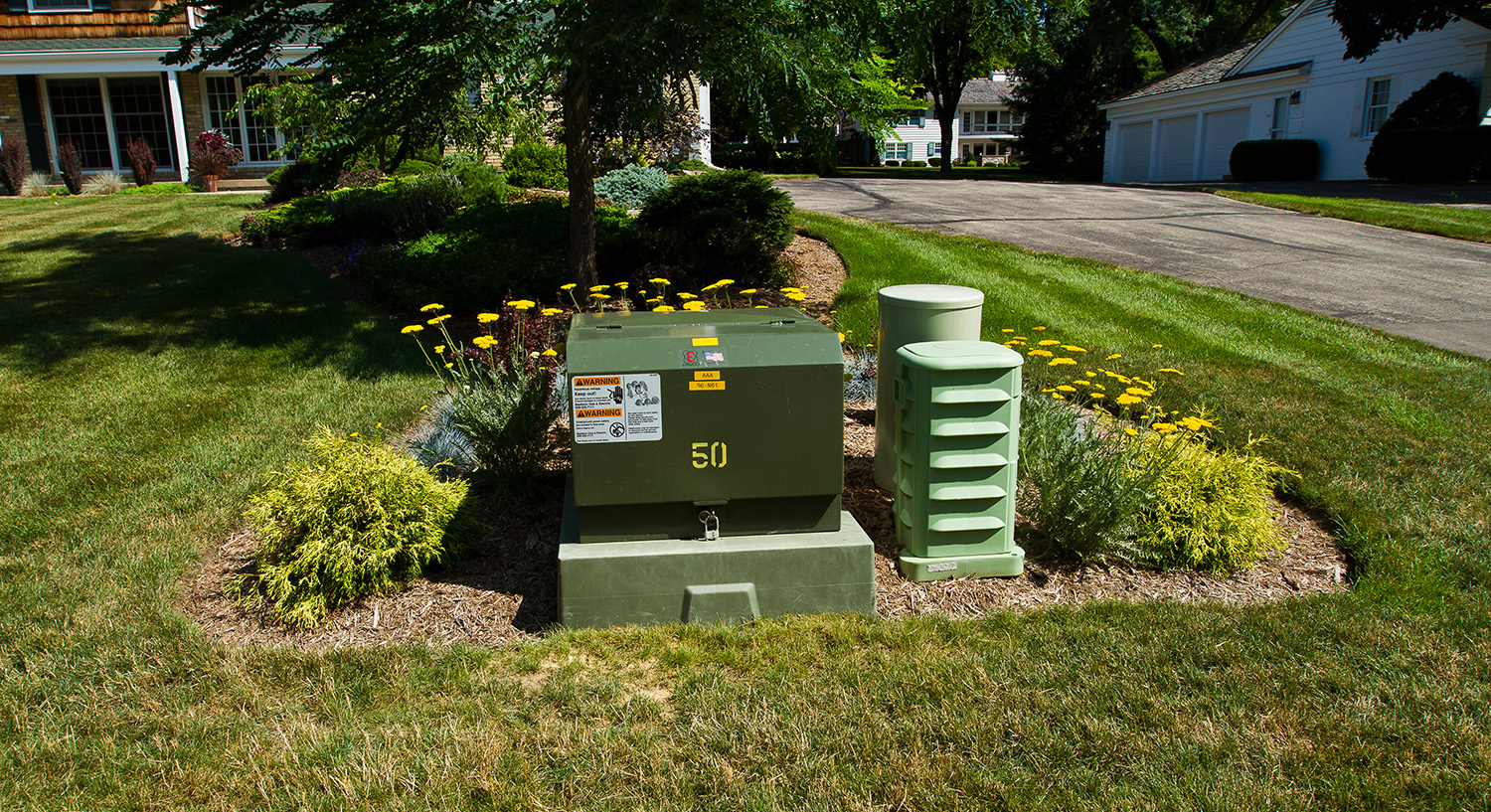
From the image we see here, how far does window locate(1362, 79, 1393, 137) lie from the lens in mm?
23125

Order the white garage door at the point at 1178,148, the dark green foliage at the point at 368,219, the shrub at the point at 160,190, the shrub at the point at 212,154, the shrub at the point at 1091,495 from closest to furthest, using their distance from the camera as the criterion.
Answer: the shrub at the point at 1091,495 < the dark green foliage at the point at 368,219 < the shrub at the point at 160,190 < the shrub at the point at 212,154 < the white garage door at the point at 1178,148

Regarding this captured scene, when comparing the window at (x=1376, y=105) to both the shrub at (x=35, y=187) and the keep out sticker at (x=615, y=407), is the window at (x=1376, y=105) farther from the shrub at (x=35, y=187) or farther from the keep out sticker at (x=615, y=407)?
the shrub at (x=35, y=187)

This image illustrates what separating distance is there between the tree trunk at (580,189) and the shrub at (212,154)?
16426 millimetres

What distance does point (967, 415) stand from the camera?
3.79m

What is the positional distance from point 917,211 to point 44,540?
1354 centimetres

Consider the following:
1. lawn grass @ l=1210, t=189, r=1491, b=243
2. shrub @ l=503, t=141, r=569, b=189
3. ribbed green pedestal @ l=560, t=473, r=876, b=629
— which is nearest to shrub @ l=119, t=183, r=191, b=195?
shrub @ l=503, t=141, r=569, b=189

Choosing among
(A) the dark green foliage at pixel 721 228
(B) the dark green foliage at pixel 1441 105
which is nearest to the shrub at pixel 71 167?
(A) the dark green foliage at pixel 721 228

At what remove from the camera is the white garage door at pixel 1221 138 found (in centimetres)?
2697

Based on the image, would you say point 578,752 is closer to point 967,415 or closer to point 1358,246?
point 967,415

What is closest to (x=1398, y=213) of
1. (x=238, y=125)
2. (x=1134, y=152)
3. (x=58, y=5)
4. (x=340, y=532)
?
(x=340, y=532)

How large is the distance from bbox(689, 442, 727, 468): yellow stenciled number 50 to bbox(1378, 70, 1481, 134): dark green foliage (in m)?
24.2

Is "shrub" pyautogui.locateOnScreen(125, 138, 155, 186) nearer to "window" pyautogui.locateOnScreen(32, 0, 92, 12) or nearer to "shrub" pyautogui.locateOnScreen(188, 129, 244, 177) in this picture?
"shrub" pyautogui.locateOnScreen(188, 129, 244, 177)

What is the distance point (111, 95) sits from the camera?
75.9 ft

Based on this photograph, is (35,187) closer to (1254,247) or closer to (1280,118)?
(1254,247)
